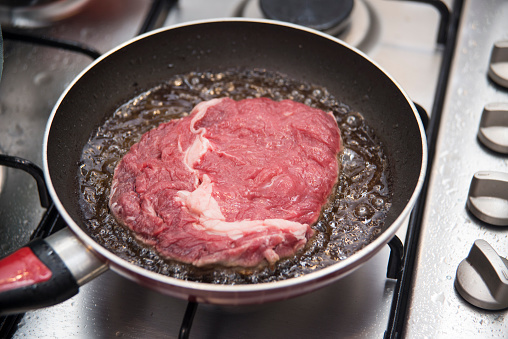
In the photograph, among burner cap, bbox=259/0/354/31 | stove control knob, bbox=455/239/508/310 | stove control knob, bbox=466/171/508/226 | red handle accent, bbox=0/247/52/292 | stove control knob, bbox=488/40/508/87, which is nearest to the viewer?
red handle accent, bbox=0/247/52/292

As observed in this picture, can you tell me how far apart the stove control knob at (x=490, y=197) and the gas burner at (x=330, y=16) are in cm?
80

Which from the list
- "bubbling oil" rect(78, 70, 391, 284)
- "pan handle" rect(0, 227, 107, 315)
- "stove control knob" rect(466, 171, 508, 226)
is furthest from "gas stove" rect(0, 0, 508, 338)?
"pan handle" rect(0, 227, 107, 315)

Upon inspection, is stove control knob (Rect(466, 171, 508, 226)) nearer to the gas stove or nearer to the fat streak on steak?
the gas stove

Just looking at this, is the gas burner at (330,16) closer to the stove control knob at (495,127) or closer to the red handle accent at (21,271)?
the stove control knob at (495,127)

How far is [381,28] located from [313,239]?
1083 millimetres

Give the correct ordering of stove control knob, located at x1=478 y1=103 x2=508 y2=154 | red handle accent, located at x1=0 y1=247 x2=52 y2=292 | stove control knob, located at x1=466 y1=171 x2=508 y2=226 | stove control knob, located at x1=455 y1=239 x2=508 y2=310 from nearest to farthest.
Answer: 1. red handle accent, located at x1=0 y1=247 x2=52 y2=292
2. stove control knob, located at x1=455 y1=239 x2=508 y2=310
3. stove control knob, located at x1=466 y1=171 x2=508 y2=226
4. stove control knob, located at x1=478 y1=103 x2=508 y2=154

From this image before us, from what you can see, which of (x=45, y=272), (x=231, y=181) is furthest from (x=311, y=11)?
(x=45, y=272)

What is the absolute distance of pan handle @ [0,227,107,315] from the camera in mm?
1106

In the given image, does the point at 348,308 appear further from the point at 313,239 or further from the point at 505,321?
the point at 505,321

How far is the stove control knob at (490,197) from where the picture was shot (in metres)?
1.45

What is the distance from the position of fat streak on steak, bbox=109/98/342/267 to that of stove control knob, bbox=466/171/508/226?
0.41 meters

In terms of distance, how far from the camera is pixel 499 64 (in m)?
1.81

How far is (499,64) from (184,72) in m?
1.15

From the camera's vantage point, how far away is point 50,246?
3.85 feet
